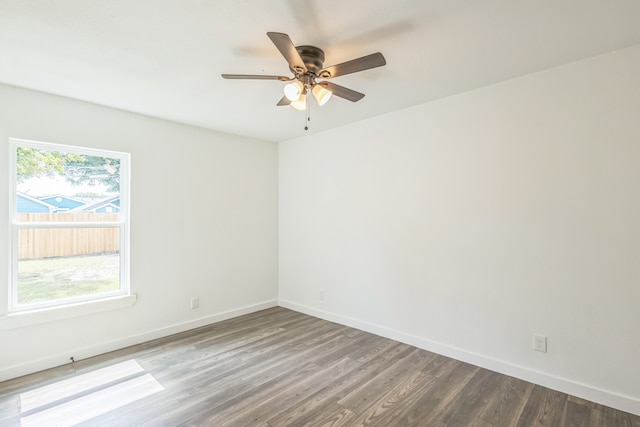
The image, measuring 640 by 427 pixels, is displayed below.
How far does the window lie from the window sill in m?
0.08

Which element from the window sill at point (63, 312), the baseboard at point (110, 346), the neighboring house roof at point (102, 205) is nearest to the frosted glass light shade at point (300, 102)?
the neighboring house roof at point (102, 205)

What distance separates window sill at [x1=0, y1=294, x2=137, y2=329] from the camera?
265 centimetres

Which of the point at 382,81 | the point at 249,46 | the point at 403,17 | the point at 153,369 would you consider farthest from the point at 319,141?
the point at 153,369

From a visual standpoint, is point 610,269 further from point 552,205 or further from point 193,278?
point 193,278

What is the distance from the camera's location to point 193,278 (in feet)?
12.6

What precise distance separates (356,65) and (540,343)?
8.29ft

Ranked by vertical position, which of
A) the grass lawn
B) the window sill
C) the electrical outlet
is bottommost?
the electrical outlet

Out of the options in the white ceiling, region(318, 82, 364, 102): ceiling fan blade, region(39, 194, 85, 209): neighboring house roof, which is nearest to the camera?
the white ceiling

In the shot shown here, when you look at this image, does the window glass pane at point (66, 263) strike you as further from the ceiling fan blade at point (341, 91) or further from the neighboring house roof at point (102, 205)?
the ceiling fan blade at point (341, 91)

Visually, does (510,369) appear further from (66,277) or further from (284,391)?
(66,277)

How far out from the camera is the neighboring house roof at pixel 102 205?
3107mm

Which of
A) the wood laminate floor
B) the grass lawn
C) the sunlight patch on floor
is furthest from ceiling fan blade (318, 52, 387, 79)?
the grass lawn

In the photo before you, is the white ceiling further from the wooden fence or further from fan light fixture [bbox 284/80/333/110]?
the wooden fence

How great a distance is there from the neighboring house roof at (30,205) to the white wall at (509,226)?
2912mm
